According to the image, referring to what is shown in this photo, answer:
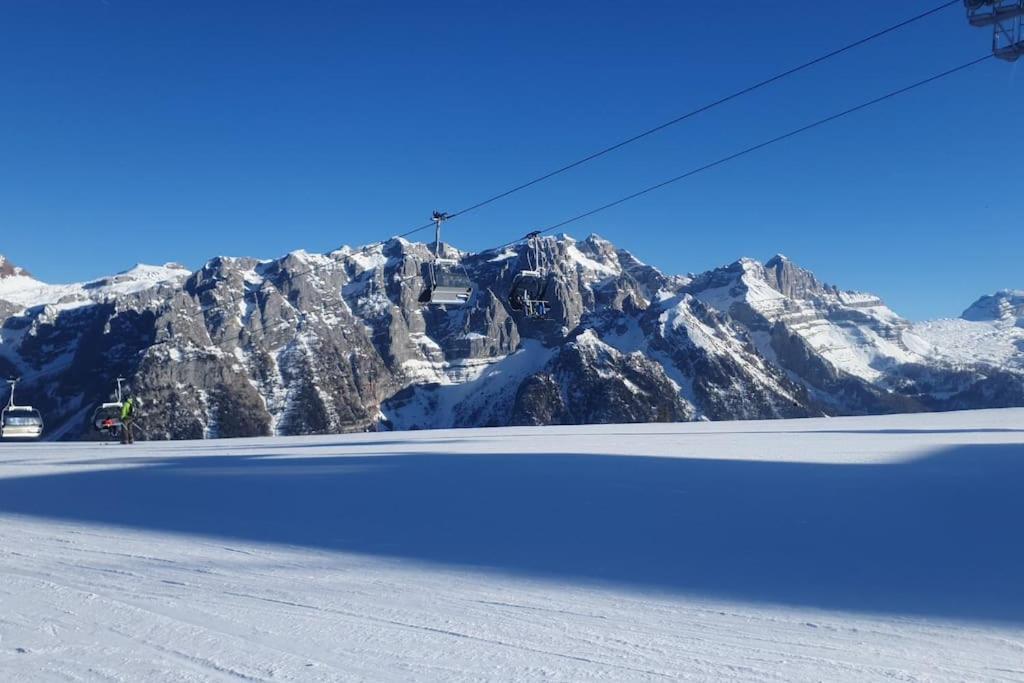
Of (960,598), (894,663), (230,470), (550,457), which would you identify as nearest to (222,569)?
(894,663)

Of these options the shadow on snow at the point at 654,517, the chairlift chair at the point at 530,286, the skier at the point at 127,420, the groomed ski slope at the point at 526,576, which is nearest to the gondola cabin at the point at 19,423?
the skier at the point at 127,420

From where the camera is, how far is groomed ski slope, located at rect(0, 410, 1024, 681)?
580 cm

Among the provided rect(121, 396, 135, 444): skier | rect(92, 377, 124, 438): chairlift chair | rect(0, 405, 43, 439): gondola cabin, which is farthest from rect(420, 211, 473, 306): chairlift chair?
rect(0, 405, 43, 439): gondola cabin

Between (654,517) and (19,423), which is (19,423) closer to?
(19,423)

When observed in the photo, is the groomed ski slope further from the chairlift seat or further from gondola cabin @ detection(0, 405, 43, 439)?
gondola cabin @ detection(0, 405, 43, 439)

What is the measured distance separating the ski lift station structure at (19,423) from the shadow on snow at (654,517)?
30.3m

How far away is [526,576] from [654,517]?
3157mm

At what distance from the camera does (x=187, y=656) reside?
5.88 m

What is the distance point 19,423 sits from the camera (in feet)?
139

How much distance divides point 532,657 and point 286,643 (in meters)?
2.02

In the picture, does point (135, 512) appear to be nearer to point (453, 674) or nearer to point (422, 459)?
point (422, 459)

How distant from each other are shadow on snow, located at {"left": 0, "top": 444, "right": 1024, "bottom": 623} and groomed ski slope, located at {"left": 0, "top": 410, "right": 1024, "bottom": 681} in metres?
0.05

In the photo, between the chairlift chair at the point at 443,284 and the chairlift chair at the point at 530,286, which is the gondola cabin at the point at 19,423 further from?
the chairlift chair at the point at 530,286

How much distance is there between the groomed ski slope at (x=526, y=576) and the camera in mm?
5797
